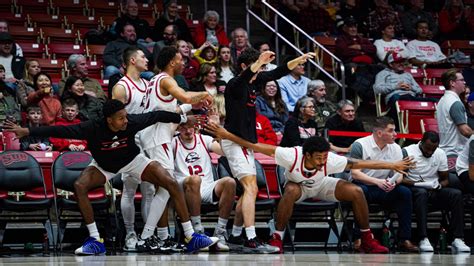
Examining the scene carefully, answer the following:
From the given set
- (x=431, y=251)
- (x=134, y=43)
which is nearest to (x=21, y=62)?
(x=134, y=43)

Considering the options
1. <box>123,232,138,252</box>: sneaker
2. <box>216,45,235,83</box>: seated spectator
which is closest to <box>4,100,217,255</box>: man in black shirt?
<box>123,232,138,252</box>: sneaker

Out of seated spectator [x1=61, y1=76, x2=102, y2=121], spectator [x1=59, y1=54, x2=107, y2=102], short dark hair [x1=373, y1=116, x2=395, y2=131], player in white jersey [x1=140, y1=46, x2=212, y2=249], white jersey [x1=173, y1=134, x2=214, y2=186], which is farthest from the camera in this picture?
spectator [x1=59, y1=54, x2=107, y2=102]

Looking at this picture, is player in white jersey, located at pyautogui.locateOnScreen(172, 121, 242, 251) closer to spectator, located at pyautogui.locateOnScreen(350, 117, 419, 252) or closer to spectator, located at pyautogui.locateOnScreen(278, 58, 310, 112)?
spectator, located at pyautogui.locateOnScreen(350, 117, 419, 252)

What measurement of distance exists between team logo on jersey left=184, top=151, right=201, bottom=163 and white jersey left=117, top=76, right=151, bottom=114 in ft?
2.57

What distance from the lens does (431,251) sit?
37.1 feet

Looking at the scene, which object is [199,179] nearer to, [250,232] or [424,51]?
[250,232]

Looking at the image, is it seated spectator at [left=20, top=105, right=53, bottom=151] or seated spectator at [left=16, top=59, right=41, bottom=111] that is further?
seated spectator at [left=16, top=59, right=41, bottom=111]

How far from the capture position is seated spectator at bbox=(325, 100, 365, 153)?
13.1m

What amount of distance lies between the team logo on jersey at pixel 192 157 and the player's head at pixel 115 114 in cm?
123

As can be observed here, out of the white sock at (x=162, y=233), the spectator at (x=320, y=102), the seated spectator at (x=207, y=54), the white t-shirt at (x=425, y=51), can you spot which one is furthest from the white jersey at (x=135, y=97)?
the white t-shirt at (x=425, y=51)

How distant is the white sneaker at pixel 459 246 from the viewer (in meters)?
11.4

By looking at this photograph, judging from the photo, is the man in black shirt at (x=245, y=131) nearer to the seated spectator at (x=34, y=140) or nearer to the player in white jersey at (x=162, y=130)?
the player in white jersey at (x=162, y=130)

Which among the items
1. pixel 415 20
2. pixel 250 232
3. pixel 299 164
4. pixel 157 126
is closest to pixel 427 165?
pixel 299 164

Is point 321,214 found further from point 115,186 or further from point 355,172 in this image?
point 115,186
